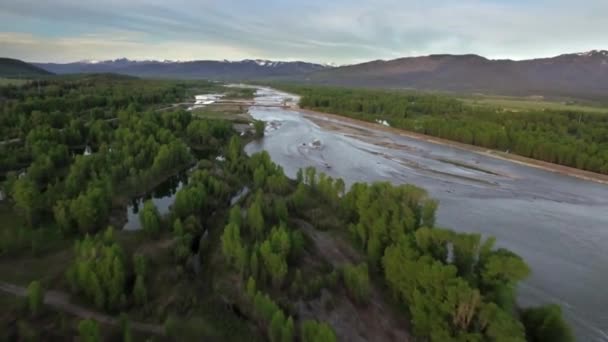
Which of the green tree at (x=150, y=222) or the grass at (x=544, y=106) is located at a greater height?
the grass at (x=544, y=106)

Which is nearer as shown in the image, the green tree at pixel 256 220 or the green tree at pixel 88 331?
the green tree at pixel 88 331

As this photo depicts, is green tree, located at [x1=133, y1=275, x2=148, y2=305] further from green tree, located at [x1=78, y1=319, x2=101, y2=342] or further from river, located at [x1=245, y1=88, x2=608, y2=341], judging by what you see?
river, located at [x1=245, y1=88, x2=608, y2=341]

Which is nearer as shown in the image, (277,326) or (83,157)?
(277,326)

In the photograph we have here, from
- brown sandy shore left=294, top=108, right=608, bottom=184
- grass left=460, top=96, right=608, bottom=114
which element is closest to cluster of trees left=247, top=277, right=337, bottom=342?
brown sandy shore left=294, top=108, right=608, bottom=184

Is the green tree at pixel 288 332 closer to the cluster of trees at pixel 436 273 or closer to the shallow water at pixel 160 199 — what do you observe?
the cluster of trees at pixel 436 273

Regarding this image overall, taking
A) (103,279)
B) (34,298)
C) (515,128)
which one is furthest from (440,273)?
(515,128)

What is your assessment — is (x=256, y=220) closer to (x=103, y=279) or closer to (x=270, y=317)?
(x=270, y=317)

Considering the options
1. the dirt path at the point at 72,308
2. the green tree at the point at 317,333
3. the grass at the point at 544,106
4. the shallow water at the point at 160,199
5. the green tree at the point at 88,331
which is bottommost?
the dirt path at the point at 72,308

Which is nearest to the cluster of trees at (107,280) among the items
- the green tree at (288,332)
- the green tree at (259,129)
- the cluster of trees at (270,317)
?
the cluster of trees at (270,317)
